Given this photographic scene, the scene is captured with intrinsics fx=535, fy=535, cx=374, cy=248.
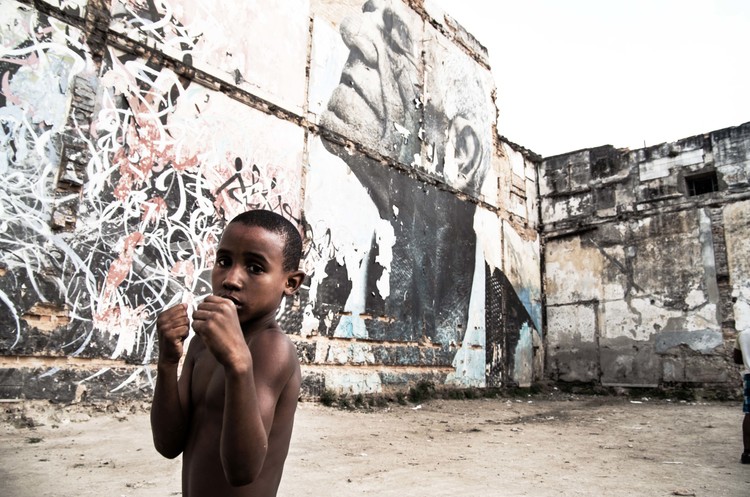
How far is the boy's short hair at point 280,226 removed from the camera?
1.40m

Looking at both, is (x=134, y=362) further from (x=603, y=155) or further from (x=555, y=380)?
(x=603, y=155)

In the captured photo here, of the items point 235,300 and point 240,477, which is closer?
point 240,477

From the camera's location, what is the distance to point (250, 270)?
1.35 metres

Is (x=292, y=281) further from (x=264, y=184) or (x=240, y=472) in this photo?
(x=264, y=184)

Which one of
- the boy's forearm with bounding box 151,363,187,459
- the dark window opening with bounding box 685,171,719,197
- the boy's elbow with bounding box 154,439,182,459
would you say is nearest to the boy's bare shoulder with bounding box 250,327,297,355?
the boy's forearm with bounding box 151,363,187,459

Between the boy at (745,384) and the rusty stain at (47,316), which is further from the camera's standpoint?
the rusty stain at (47,316)

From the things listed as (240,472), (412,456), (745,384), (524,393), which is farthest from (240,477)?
(524,393)

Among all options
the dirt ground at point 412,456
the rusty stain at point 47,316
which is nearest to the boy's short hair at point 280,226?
the dirt ground at point 412,456

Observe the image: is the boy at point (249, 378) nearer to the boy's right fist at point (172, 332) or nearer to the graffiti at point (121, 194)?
the boy's right fist at point (172, 332)

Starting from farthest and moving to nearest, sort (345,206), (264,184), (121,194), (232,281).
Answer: (345,206)
(264,184)
(121,194)
(232,281)

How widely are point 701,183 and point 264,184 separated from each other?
880 centimetres

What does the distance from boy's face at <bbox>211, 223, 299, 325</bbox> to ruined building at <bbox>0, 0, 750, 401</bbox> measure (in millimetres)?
4157

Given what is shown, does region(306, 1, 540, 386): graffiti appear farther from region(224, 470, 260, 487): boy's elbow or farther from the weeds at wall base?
region(224, 470, 260, 487): boy's elbow

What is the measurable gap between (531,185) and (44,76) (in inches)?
394
